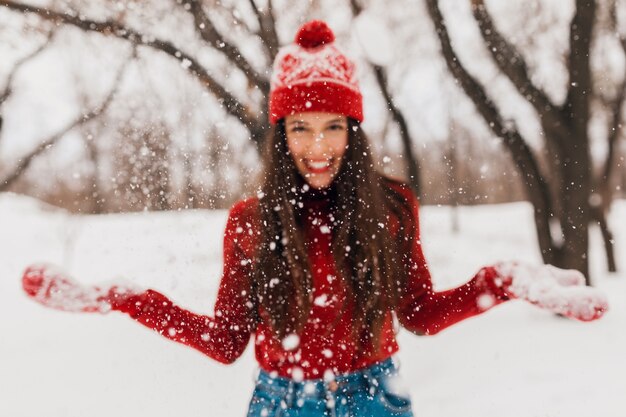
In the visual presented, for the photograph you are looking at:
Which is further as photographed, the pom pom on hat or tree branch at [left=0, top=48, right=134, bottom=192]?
tree branch at [left=0, top=48, right=134, bottom=192]

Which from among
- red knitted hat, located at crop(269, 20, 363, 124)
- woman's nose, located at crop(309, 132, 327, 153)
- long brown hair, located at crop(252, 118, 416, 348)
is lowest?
long brown hair, located at crop(252, 118, 416, 348)

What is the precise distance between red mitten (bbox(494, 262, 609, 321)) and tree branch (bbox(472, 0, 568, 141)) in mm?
4798

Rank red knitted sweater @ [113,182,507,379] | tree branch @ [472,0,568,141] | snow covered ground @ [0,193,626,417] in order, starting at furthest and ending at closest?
tree branch @ [472,0,568,141] → snow covered ground @ [0,193,626,417] → red knitted sweater @ [113,182,507,379]

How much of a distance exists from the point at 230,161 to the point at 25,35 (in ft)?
13.9

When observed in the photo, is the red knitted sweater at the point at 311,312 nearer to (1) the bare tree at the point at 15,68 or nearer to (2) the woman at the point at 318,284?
(2) the woman at the point at 318,284

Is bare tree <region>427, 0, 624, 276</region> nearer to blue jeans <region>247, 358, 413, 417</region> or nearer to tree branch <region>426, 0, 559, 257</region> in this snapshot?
tree branch <region>426, 0, 559, 257</region>

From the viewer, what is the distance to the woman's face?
1.78 meters

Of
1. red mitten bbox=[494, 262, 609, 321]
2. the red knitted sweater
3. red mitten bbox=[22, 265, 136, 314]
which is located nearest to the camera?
red mitten bbox=[494, 262, 609, 321]

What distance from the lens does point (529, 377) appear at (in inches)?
195

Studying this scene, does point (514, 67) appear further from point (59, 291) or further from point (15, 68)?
point (15, 68)

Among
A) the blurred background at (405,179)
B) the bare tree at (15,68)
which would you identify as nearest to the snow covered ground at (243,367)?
the blurred background at (405,179)

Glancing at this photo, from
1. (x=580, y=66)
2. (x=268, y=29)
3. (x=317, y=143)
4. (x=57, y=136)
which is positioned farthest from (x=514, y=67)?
(x=57, y=136)

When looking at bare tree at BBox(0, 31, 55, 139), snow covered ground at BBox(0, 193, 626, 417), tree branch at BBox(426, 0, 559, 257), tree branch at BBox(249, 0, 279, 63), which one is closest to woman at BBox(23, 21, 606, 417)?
snow covered ground at BBox(0, 193, 626, 417)

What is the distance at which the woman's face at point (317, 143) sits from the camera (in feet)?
5.85
